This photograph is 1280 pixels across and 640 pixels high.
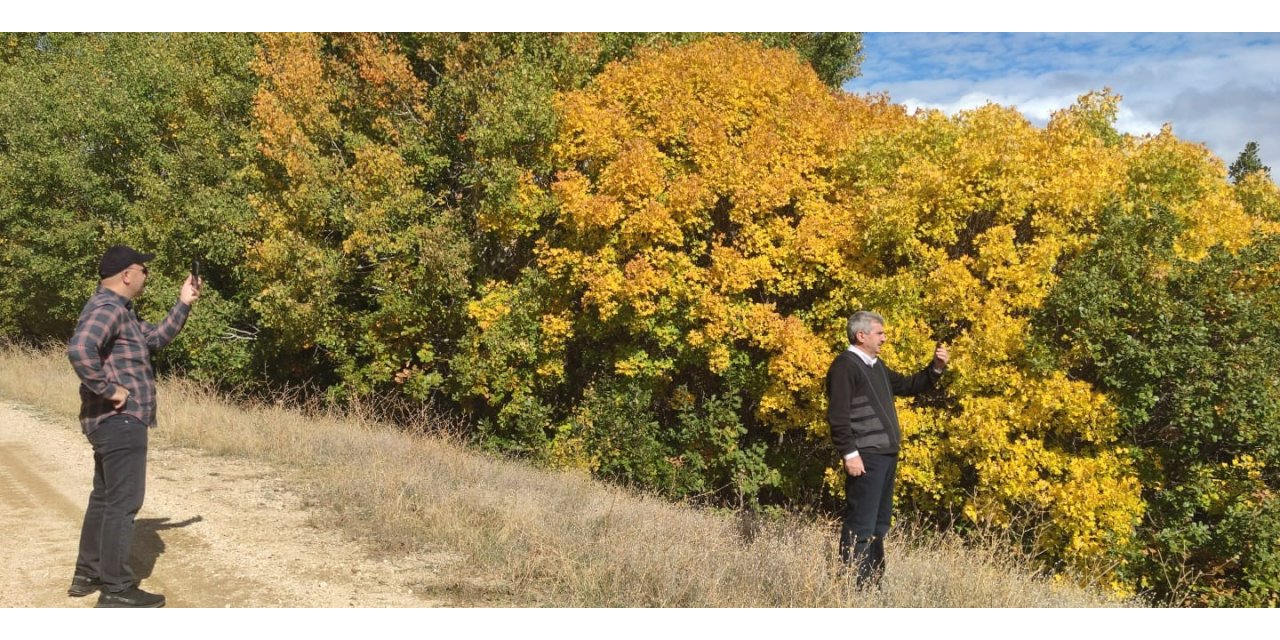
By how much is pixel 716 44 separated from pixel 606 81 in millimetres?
1890

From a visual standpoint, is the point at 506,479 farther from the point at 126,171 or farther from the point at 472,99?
the point at 126,171

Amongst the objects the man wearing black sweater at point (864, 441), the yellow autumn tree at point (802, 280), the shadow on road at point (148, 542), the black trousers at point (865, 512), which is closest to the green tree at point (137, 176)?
the yellow autumn tree at point (802, 280)

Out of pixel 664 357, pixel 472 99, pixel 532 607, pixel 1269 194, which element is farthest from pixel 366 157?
pixel 1269 194

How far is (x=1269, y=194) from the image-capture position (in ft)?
39.3

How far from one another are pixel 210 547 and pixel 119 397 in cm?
185

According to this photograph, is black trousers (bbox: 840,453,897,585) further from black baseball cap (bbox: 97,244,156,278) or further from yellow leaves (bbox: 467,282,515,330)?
yellow leaves (bbox: 467,282,515,330)

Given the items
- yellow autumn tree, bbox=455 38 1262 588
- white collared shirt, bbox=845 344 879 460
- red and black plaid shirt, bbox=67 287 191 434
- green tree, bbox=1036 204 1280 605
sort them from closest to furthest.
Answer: red and black plaid shirt, bbox=67 287 191 434 → white collared shirt, bbox=845 344 879 460 → green tree, bbox=1036 204 1280 605 → yellow autumn tree, bbox=455 38 1262 588

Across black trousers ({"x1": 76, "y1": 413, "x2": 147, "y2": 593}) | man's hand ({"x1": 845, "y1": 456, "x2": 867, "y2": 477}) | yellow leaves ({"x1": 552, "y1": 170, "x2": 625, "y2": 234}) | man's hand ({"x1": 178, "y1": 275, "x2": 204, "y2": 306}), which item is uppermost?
yellow leaves ({"x1": 552, "y1": 170, "x2": 625, "y2": 234})

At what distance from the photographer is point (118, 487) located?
4570mm

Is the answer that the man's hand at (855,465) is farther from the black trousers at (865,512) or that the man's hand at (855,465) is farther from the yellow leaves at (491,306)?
the yellow leaves at (491,306)

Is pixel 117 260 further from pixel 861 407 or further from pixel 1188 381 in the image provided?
pixel 1188 381

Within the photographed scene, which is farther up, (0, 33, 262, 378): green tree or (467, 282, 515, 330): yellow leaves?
(0, 33, 262, 378): green tree

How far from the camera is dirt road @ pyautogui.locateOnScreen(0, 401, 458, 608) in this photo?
502 cm

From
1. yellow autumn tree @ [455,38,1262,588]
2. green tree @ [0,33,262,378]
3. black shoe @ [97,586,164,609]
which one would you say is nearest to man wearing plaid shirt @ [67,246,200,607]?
black shoe @ [97,586,164,609]
